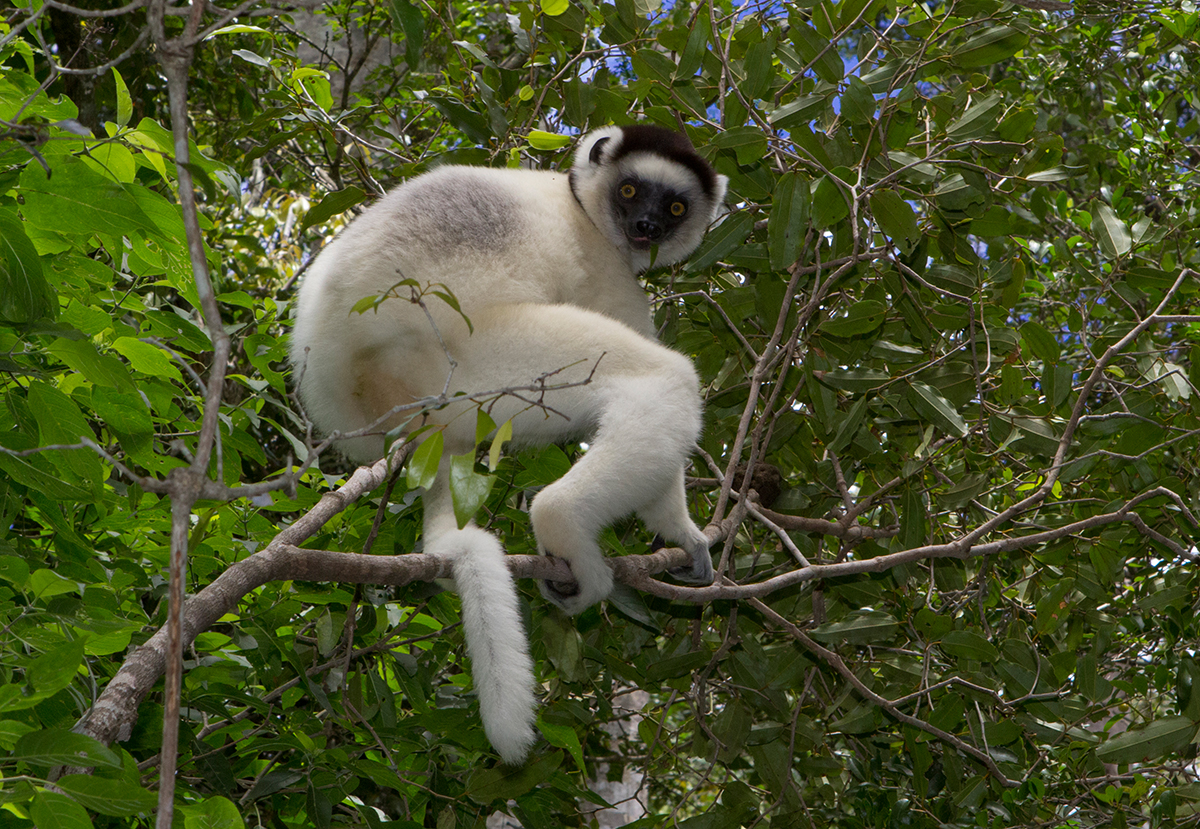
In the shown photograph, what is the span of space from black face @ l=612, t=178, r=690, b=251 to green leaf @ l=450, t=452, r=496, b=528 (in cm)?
171

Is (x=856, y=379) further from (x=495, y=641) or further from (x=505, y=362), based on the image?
(x=495, y=641)

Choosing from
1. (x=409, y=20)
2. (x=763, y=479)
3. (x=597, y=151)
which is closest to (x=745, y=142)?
(x=597, y=151)

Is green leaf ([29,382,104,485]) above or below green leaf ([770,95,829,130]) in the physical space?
below

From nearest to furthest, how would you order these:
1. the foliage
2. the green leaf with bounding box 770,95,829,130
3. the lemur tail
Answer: the lemur tail < the foliage < the green leaf with bounding box 770,95,829,130

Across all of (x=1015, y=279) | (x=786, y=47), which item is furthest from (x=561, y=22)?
(x=1015, y=279)

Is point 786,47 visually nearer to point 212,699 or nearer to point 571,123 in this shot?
point 571,123

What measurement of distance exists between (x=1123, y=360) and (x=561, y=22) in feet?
8.08

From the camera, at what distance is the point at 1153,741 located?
2.63 meters

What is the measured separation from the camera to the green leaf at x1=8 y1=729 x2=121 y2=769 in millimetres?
1315

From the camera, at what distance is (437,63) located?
18.5 ft

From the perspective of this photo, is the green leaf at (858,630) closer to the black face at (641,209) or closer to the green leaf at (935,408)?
the green leaf at (935,408)

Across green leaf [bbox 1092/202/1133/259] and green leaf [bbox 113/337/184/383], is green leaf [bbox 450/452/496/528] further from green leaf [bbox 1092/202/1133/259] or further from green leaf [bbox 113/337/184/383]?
green leaf [bbox 1092/202/1133/259]

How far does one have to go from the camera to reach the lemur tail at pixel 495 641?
6.24ft

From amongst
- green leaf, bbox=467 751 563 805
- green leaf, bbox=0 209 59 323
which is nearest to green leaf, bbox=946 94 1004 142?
green leaf, bbox=467 751 563 805
